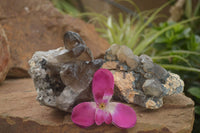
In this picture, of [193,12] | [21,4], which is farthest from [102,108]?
[193,12]

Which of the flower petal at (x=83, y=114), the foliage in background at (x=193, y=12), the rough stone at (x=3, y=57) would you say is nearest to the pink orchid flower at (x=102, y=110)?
the flower petal at (x=83, y=114)

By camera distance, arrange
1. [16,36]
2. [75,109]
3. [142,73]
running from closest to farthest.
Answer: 1. [75,109]
2. [142,73]
3. [16,36]

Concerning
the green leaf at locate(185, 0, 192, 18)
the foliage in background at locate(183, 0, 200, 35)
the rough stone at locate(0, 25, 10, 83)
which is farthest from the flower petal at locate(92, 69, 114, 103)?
the green leaf at locate(185, 0, 192, 18)

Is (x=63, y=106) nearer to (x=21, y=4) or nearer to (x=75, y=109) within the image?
(x=75, y=109)

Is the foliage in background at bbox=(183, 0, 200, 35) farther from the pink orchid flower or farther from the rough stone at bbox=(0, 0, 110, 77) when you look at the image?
the pink orchid flower

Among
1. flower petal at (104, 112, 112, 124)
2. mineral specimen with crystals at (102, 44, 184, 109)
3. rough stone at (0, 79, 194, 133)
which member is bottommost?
rough stone at (0, 79, 194, 133)

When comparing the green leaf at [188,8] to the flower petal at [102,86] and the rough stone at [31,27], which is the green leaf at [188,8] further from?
the flower petal at [102,86]

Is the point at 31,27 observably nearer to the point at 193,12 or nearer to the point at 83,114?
the point at 83,114
